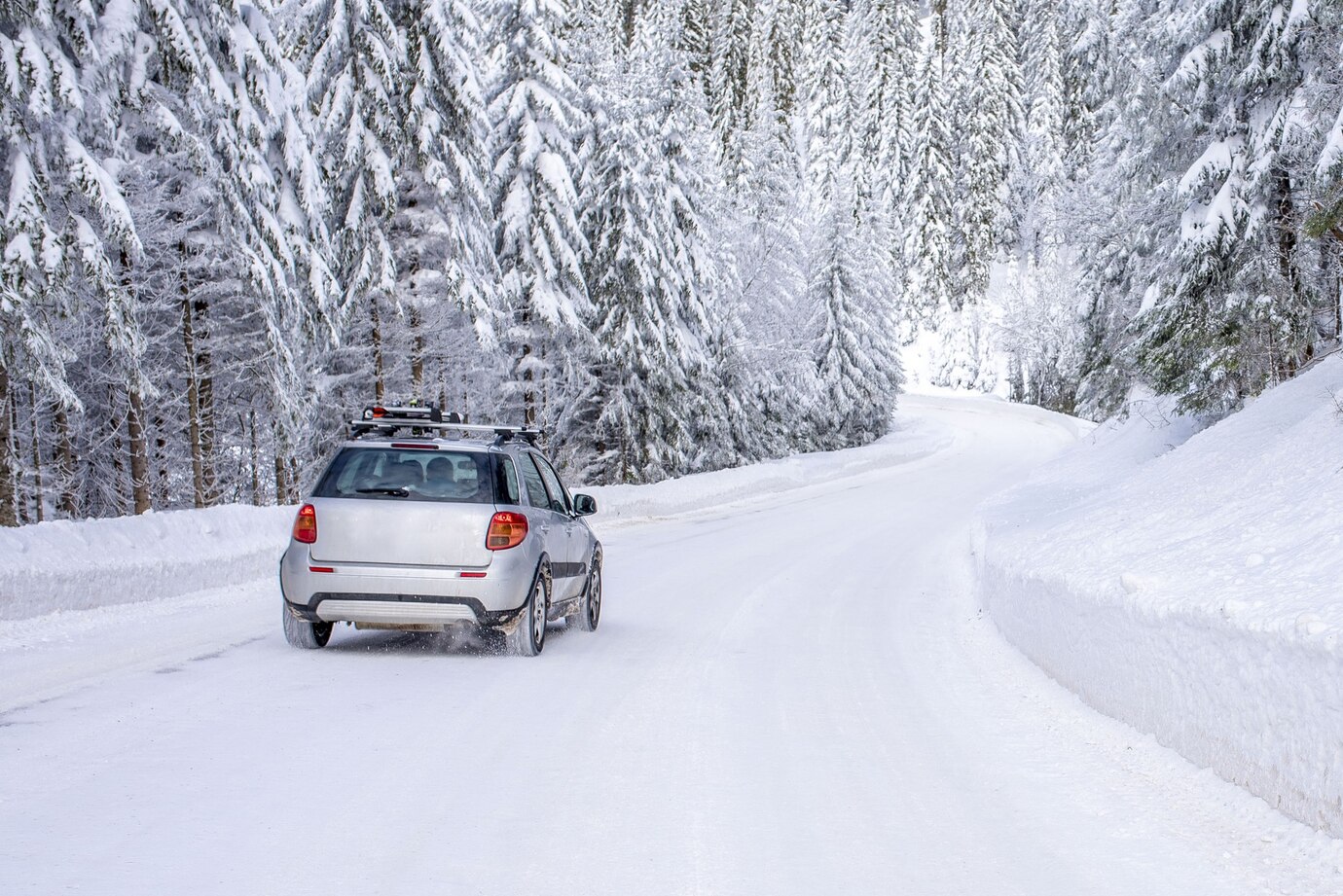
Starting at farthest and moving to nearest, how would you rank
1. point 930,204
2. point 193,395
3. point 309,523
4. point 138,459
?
point 930,204 → point 193,395 → point 138,459 → point 309,523

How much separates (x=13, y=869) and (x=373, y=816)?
1353 millimetres

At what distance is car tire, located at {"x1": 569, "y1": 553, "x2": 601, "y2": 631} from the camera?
11.3m

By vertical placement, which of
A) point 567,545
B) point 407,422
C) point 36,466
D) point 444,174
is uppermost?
point 444,174

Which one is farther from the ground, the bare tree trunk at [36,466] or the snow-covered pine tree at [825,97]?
the snow-covered pine tree at [825,97]

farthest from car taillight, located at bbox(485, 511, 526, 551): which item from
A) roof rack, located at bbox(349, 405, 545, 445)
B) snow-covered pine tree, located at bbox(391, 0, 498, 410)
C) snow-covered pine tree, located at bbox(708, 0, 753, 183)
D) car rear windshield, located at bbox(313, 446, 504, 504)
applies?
snow-covered pine tree, located at bbox(708, 0, 753, 183)

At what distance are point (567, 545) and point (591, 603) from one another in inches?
40.5

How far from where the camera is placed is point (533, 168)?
98.0ft

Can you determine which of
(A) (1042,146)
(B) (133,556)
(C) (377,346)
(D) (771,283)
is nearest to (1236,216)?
(B) (133,556)

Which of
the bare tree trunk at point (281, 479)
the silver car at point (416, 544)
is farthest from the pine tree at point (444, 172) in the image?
the silver car at point (416, 544)

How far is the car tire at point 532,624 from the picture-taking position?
9.42 m

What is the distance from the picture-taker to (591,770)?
5.96 meters

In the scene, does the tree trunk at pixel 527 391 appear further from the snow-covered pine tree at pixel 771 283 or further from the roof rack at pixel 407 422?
the roof rack at pixel 407 422

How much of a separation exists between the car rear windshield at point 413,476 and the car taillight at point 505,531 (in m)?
0.17

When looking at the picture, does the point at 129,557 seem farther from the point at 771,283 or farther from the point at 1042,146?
the point at 1042,146
